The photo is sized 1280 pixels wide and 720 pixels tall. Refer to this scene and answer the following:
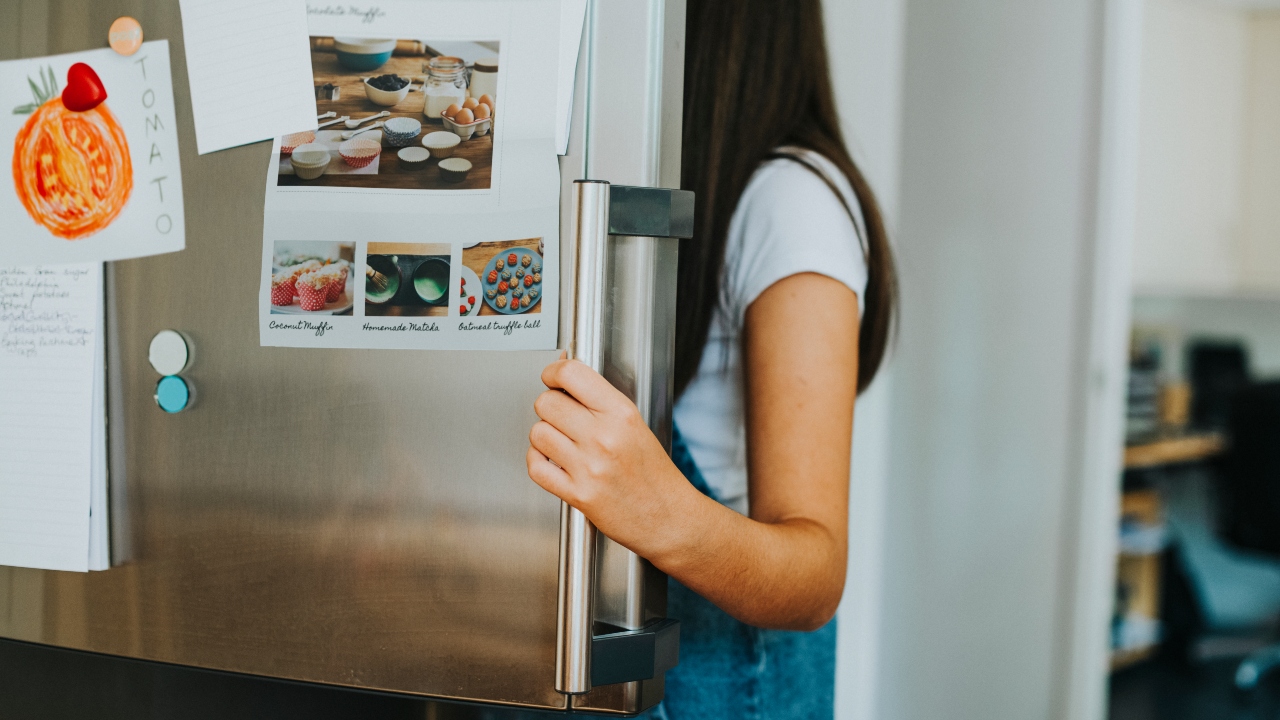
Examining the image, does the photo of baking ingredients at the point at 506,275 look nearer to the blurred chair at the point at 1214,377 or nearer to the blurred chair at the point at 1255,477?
the blurred chair at the point at 1255,477

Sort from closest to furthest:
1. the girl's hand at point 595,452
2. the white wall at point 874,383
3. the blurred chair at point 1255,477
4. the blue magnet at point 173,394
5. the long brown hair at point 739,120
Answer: the girl's hand at point 595,452 → the blue magnet at point 173,394 → the long brown hair at point 739,120 → the white wall at point 874,383 → the blurred chair at point 1255,477

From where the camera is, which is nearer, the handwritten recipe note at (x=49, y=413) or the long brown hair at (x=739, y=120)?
the handwritten recipe note at (x=49, y=413)

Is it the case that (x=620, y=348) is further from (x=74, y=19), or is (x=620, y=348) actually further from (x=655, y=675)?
(x=74, y=19)

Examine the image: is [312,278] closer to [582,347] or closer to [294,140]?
[294,140]

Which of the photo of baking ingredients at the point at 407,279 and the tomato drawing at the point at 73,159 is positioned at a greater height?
the tomato drawing at the point at 73,159

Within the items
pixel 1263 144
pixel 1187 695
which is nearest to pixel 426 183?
pixel 1187 695

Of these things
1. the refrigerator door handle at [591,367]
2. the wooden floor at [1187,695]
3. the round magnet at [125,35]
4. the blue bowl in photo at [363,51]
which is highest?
the round magnet at [125,35]

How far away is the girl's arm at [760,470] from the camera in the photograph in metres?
0.58

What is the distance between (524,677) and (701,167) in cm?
48

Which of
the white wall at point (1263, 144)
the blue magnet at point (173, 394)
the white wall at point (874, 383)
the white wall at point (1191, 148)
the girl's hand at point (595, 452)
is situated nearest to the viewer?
the girl's hand at point (595, 452)

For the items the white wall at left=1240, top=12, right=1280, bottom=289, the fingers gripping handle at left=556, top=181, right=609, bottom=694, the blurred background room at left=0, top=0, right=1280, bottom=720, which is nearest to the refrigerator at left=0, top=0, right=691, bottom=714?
the fingers gripping handle at left=556, top=181, right=609, bottom=694

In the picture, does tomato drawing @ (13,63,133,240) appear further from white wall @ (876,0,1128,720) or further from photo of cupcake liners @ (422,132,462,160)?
white wall @ (876,0,1128,720)

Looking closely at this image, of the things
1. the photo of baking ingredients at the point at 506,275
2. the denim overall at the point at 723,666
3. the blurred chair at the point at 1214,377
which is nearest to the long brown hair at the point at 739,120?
the denim overall at the point at 723,666

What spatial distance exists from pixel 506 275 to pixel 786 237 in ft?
0.89
